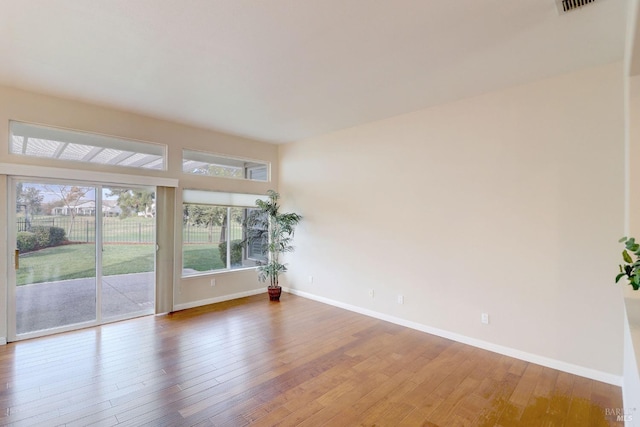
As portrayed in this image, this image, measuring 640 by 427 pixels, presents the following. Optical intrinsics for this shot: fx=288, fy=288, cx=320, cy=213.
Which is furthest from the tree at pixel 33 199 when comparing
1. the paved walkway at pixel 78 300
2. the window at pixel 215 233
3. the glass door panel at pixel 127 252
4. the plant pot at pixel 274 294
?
the plant pot at pixel 274 294

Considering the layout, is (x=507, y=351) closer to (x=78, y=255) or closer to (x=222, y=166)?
(x=222, y=166)

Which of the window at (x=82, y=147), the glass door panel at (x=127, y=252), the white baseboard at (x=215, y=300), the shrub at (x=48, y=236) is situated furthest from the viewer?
the white baseboard at (x=215, y=300)

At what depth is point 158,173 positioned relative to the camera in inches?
183

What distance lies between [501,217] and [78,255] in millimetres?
5617

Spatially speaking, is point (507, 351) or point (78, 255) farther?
point (78, 255)

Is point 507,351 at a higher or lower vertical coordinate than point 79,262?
lower

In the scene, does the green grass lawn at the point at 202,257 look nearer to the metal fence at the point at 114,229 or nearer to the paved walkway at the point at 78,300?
the metal fence at the point at 114,229

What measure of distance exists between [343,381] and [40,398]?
265 centimetres

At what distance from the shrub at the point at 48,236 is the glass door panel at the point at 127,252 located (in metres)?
0.47

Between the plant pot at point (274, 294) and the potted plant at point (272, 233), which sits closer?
the plant pot at point (274, 294)

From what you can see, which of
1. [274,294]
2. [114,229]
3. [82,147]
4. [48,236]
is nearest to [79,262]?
[48,236]

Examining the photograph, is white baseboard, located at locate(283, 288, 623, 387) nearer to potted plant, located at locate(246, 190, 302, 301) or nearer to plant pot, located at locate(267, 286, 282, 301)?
plant pot, located at locate(267, 286, 282, 301)

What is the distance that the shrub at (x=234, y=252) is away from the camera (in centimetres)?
555

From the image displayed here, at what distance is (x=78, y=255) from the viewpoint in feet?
13.3
